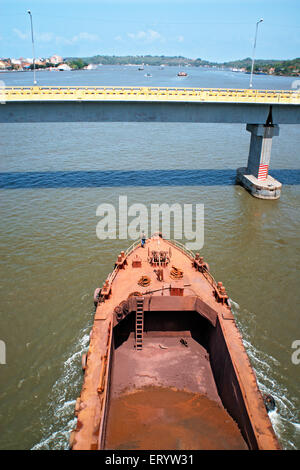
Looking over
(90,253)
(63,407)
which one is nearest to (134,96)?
(90,253)

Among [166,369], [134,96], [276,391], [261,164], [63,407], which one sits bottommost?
[63,407]

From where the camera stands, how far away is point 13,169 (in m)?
44.7

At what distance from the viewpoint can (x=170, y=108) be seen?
37.7m

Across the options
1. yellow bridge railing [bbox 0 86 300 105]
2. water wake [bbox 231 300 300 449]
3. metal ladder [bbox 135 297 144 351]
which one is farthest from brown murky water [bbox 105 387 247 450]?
yellow bridge railing [bbox 0 86 300 105]

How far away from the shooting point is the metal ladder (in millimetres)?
15914

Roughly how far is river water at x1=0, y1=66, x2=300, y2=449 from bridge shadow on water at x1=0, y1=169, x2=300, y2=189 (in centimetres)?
14

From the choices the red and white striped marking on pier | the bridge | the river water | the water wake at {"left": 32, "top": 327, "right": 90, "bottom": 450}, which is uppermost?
the bridge

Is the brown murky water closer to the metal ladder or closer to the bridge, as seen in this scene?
the metal ladder

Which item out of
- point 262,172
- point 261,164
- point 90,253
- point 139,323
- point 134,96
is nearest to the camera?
point 139,323

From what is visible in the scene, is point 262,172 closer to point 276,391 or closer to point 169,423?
point 276,391

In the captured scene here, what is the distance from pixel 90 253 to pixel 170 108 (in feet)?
69.6

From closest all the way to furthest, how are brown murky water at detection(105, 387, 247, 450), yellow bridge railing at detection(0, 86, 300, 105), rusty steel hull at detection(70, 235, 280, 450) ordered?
rusty steel hull at detection(70, 235, 280, 450)
brown murky water at detection(105, 387, 247, 450)
yellow bridge railing at detection(0, 86, 300, 105)

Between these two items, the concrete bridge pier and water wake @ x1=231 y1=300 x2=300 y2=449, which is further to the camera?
the concrete bridge pier
